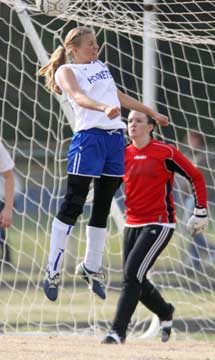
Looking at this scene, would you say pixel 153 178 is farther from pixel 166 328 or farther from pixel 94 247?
pixel 166 328

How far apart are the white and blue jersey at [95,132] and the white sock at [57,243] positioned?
37 cm

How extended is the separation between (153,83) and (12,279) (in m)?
3.55

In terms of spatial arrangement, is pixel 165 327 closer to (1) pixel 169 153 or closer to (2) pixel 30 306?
(1) pixel 169 153

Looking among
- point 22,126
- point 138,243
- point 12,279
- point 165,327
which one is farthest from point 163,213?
point 22,126

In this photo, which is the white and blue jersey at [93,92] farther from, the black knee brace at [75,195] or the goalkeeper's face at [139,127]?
the goalkeeper's face at [139,127]

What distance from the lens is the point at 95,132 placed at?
837 centimetres

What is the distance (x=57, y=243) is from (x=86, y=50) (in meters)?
1.29

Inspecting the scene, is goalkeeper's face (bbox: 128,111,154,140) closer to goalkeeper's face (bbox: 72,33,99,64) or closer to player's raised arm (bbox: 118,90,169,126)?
player's raised arm (bbox: 118,90,169,126)

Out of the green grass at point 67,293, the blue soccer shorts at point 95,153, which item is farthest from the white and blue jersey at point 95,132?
the green grass at point 67,293

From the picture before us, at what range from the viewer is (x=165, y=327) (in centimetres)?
1018

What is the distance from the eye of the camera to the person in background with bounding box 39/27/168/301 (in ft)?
27.3

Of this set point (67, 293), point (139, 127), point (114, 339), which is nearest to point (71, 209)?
point (139, 127)

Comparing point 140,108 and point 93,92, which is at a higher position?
point 93,92

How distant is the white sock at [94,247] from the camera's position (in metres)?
8.70
